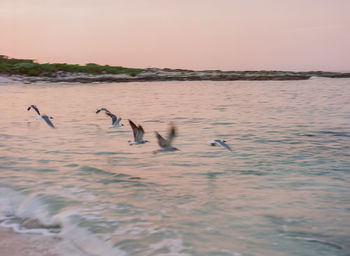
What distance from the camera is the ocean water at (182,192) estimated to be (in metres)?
6.09

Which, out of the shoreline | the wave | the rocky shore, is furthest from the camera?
the rocky shore

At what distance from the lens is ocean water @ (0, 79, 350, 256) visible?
6090mm

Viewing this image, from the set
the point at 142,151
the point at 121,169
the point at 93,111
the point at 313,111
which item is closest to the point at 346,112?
the point at 313,111

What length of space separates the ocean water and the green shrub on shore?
143 ft

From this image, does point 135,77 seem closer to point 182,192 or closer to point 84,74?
point 84,74

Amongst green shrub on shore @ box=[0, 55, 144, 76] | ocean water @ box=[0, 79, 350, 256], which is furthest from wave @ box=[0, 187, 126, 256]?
green shrub on shore @ box=[0, 55, 144, 76]

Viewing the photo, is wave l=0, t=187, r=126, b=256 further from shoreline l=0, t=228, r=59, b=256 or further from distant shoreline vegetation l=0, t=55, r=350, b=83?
distant shoreline vegetation l=0, t=55, r=350, b=83

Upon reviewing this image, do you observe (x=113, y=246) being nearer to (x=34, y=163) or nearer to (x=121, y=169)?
(x=121, y=169)

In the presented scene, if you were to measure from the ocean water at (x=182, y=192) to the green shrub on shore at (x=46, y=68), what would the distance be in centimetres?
4367

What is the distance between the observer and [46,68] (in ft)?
198

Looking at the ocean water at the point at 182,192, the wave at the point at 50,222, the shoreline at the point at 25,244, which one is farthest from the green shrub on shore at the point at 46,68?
the shoreline at the point at 25,244

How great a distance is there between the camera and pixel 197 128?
17.2 metres

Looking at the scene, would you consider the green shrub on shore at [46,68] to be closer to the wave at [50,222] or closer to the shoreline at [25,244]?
the wave at [50,222]

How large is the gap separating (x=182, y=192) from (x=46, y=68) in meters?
55.6
